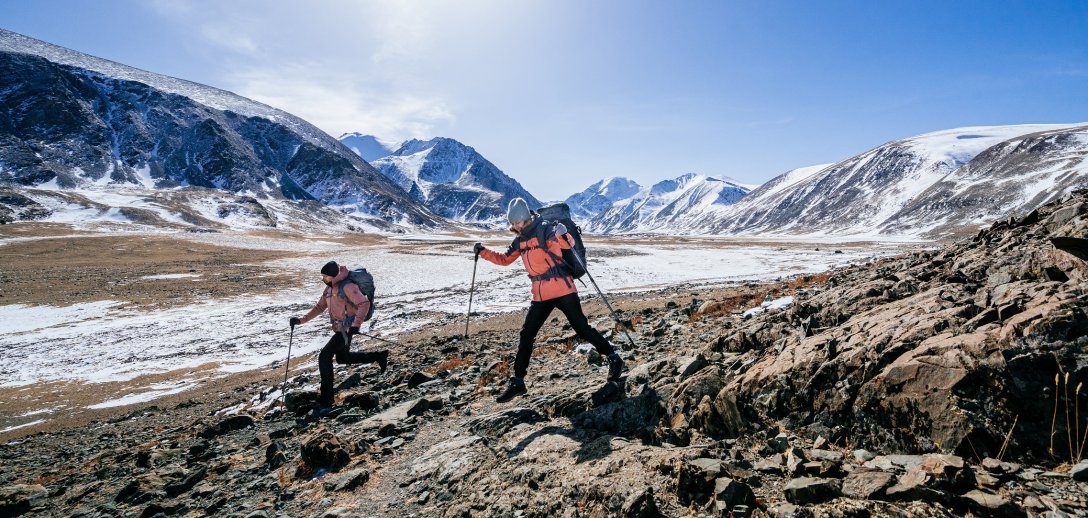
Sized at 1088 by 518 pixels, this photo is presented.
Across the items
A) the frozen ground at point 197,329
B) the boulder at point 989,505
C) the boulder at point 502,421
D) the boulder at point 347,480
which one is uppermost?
the boulder at point 989,505

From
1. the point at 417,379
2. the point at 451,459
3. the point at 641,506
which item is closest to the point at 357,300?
the point at 417,379

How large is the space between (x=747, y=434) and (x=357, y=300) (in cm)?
830

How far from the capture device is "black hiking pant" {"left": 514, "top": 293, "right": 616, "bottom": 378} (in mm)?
7383

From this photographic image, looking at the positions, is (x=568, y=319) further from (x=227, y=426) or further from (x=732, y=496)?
(x=227, y=426)

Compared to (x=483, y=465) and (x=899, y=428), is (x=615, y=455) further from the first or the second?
(x=899, y=428)

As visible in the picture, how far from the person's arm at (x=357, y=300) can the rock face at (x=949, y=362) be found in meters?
7.92

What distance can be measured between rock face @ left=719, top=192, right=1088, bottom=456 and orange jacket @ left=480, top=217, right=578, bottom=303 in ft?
10.2

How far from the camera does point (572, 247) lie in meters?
7.69

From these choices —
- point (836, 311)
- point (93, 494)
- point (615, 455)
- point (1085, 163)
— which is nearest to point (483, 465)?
point (615, 455)

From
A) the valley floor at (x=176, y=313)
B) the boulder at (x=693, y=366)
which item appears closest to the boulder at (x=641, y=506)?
the boulder at (x=693, y=366)

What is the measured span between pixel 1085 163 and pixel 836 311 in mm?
212791

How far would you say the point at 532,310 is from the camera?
25.2 ft

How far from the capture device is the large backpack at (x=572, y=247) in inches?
300

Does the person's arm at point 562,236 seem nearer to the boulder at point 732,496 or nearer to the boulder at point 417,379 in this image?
the boulder at point 732,496
